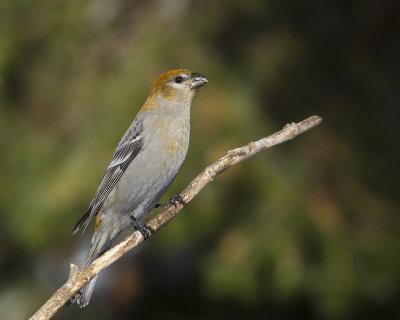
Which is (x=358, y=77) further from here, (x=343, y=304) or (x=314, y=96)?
(x=343, y=304)

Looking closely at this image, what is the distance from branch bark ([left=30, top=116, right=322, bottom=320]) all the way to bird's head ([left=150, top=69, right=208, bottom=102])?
3.89 ft

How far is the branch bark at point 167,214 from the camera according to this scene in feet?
12.6

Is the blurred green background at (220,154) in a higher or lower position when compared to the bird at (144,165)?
lower

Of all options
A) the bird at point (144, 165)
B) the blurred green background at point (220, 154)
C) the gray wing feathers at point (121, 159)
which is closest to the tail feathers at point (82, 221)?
the bird at point (144, 165)

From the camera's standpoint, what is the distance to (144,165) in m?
5.05

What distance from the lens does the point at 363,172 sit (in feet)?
24.5

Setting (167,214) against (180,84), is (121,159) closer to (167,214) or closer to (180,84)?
(180,84)

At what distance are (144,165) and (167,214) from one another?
723 millimetres

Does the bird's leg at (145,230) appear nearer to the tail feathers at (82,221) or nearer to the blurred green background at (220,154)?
the tail feathers at (82,221)

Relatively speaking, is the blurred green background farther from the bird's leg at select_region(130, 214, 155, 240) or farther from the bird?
the bird's leg at select_region(130, 214, 155, 240)

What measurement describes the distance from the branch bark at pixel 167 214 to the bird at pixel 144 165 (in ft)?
1.32

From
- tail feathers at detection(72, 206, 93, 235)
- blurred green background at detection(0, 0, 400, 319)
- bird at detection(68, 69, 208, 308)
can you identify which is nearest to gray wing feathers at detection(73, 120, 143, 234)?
bird at detection(68, 69, 208, 308)

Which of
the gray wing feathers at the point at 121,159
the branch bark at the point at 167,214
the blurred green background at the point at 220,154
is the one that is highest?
the branch bark at the point at 167,214

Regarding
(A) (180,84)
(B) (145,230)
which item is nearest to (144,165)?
(B) (145,230)
